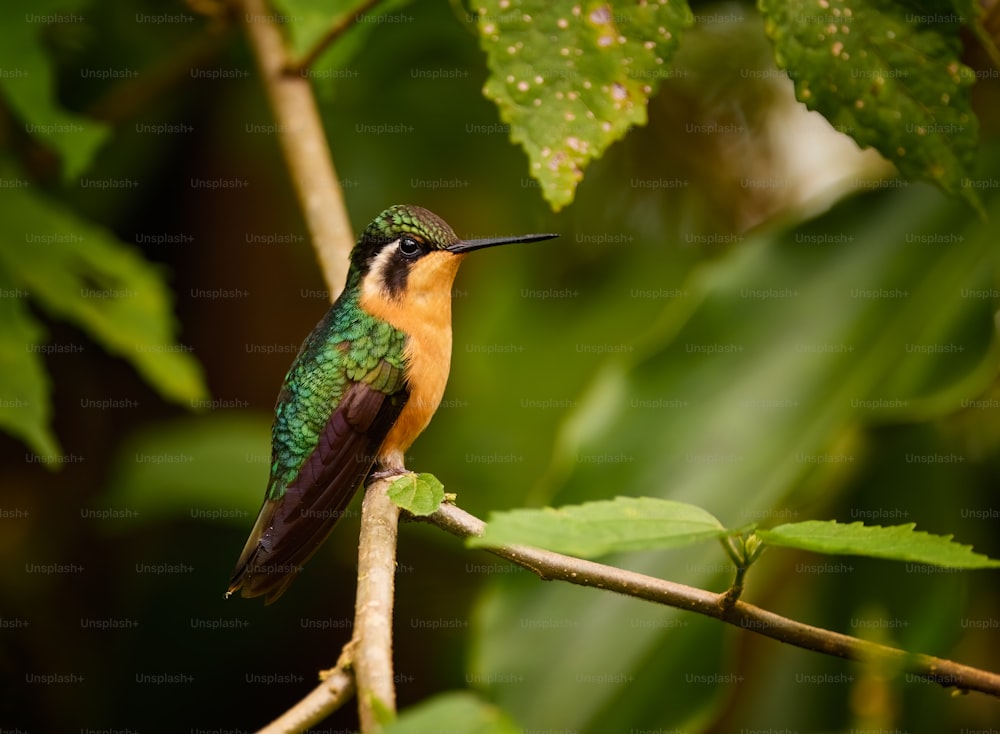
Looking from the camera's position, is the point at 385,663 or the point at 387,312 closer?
the point at 385,663

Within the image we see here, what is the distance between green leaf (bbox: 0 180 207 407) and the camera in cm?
235

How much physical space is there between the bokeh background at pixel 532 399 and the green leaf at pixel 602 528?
100 cm

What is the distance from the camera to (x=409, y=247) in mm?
2326

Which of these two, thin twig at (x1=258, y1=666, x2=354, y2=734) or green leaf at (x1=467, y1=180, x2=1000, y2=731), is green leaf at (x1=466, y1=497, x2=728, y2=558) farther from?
green leaf at (x1=467, y1=180, x2=1000, y2=731)

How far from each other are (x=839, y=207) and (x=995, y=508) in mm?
1281

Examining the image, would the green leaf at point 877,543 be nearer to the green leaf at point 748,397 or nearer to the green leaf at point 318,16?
the green leaf at point 748,397

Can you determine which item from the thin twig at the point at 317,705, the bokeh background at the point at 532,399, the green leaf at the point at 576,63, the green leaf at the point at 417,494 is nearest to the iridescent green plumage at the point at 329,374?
the bokeh background at the point at 532,399

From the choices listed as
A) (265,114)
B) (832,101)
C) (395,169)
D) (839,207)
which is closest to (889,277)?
(839,207)

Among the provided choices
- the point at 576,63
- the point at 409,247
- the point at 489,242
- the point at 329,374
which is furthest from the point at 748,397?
the point at 576,63

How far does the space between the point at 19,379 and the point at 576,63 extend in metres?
1.38

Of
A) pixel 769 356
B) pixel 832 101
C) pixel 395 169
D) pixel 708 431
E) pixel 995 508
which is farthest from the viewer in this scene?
pixel 395 169

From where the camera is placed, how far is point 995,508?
3.22 m

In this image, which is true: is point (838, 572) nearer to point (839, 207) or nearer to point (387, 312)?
point (839, 207)

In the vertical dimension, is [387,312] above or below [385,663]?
above
